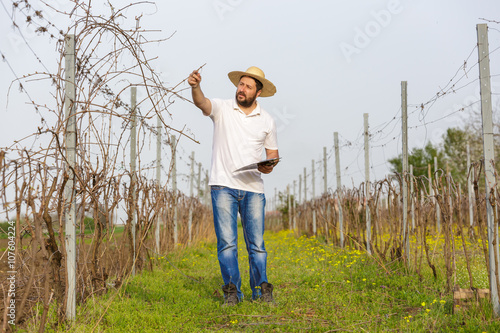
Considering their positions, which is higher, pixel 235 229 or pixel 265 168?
pixel 265 168

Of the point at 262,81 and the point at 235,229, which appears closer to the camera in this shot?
the point at 235,229

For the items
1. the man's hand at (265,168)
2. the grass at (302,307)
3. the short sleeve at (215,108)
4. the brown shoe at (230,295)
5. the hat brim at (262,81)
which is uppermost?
the hat brim at (262,81)

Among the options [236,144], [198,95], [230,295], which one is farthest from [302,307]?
[198,95]

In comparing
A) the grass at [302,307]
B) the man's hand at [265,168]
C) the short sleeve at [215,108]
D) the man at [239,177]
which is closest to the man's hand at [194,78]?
the man at [239,177]

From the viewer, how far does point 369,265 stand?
5395 millimetres

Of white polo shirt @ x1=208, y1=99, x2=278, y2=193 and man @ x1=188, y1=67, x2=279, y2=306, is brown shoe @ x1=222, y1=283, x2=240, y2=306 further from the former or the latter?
white polo shirt @ x1=208, y1=99, x2=278, y2=193

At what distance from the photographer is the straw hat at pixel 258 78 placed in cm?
394

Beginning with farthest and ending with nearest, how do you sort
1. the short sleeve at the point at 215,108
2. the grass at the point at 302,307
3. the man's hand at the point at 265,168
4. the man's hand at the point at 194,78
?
1. the short sleeve at the point at 215,108
2. the man's hand at the point at 265,168
3. the man's hand at the point at 194,78
4. the grass at the point at 302,307

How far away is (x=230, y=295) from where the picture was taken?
3.78 meters

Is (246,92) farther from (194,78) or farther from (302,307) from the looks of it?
(302,307)

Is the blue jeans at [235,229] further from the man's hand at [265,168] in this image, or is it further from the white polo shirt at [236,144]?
the man's hand at [265,168]

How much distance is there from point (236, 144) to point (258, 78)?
0.63m

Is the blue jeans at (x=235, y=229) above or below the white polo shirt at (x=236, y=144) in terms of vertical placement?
below

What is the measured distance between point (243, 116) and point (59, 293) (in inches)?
79.7
